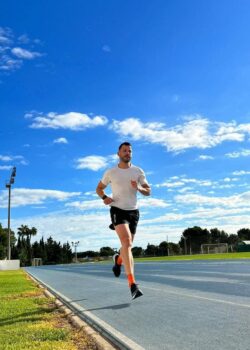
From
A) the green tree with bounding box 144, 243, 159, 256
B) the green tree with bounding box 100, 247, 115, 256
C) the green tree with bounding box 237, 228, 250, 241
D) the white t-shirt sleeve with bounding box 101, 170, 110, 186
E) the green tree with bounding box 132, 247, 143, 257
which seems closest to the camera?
the white t-shirt sleeve with bounding box 101, 170, 110, 186

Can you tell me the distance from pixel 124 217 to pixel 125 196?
33 centimetres

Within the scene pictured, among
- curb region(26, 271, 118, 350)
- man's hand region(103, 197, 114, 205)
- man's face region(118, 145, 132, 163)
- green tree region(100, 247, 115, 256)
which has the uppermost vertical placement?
green tree region(100, 247, 115, 256)

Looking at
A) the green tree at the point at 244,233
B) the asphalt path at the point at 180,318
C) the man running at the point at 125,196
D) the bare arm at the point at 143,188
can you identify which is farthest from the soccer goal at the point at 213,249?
the green tree at the point at 244,233

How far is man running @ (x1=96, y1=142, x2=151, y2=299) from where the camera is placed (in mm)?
7414

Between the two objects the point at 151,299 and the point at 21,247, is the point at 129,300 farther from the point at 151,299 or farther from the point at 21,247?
the point at 21,247

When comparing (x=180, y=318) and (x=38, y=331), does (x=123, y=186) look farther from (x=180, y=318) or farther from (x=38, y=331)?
(x=38, y=331)

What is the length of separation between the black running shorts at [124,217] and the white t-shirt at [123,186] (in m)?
0.06

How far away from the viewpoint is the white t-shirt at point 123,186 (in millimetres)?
7566

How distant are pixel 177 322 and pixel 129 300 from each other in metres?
2.79

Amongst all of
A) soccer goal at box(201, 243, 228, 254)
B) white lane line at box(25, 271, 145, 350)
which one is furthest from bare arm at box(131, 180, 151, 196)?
soccer goal at box(201, 243, 228, 254)

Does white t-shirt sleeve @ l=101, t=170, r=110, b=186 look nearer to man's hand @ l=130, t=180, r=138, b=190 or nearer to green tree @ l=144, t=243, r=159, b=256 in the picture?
man's hand @ l=130, t=180, r=138, b=190

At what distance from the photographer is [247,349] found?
4230 mm

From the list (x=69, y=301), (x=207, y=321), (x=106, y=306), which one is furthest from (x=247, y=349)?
(x=69, y=301)

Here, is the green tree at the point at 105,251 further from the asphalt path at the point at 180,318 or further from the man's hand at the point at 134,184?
the man's hand at the point at 134,184
